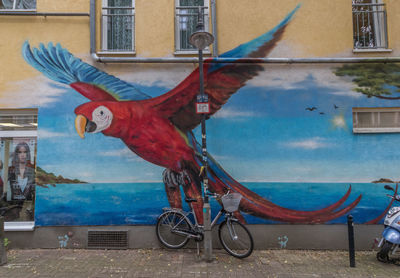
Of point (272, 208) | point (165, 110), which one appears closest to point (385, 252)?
point (272, 208)

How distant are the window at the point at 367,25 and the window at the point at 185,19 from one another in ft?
12.1

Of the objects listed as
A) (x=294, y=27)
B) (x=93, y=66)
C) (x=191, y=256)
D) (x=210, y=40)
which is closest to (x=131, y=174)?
(x=191, y=256)

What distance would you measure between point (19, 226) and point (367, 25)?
31.1 ft


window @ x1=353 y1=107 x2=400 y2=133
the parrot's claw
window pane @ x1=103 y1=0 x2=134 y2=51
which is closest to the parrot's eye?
window pane @ x1=103 y1=0 x2=134 y2=51

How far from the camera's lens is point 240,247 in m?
5.24

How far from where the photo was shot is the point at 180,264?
4.99m

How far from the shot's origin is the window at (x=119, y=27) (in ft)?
21.0

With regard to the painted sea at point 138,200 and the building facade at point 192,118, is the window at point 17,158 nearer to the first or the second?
the building facade at point 192,118

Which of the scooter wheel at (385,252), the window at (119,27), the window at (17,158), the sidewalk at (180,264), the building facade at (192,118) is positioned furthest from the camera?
the window at (119,27)

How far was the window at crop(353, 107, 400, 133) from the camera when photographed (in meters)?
6.10

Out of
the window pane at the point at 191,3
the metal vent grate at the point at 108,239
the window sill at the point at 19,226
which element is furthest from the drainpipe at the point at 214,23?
the window sill at the point at 19,226

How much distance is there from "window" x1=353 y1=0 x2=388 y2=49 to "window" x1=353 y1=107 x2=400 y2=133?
160 cm

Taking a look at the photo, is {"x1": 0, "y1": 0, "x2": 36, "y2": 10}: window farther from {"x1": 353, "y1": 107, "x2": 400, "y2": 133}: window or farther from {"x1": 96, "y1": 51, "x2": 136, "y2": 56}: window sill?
{"x1": 353, "y1": 107, "x2": 400, "y2": 133}: window

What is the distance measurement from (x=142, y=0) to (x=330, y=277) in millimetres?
6965
